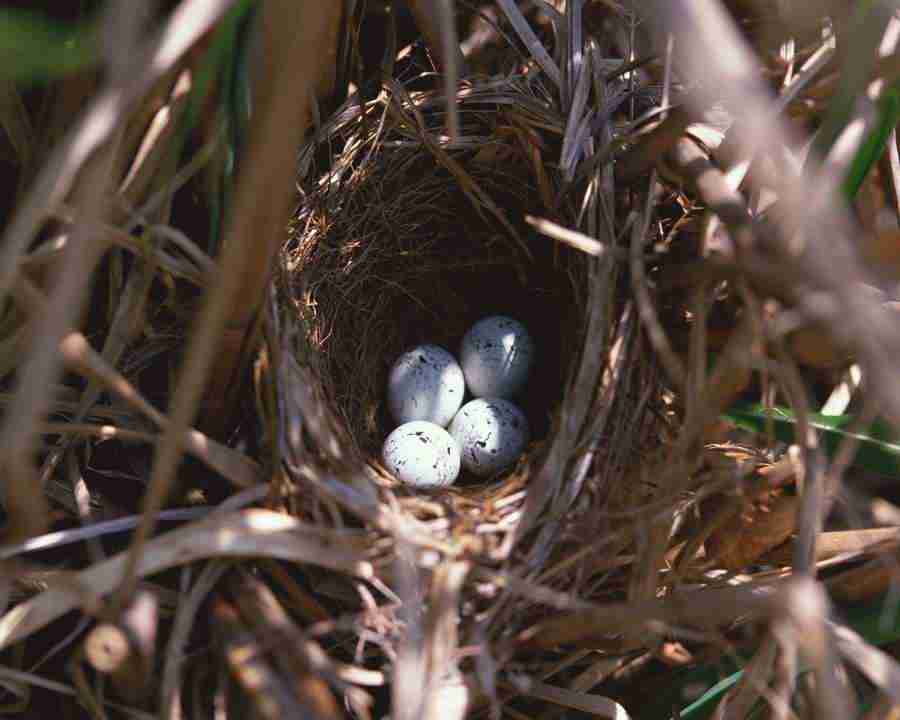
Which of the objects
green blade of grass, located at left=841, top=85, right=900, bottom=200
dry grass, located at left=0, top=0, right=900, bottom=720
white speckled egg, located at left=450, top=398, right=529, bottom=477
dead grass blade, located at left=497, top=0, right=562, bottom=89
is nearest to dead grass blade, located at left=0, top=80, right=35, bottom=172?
dry grass, located at left=0, top=0, right=900, bottom=720

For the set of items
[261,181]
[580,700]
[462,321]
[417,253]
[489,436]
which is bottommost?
[580,700]

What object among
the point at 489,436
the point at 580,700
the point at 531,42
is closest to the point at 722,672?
the point at 580,700

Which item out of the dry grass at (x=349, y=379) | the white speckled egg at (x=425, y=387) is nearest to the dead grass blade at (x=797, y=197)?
the dry grass at (x=349, y=379)

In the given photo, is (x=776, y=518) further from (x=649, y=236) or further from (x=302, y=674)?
(x=302, y=674)

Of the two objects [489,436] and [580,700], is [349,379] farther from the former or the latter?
[580,700]

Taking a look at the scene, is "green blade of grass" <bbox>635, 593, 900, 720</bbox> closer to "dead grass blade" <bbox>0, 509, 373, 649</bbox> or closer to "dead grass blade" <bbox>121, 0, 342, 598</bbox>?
"dead grass blade" <bbox>0, 509, 373, 649</bbox>
